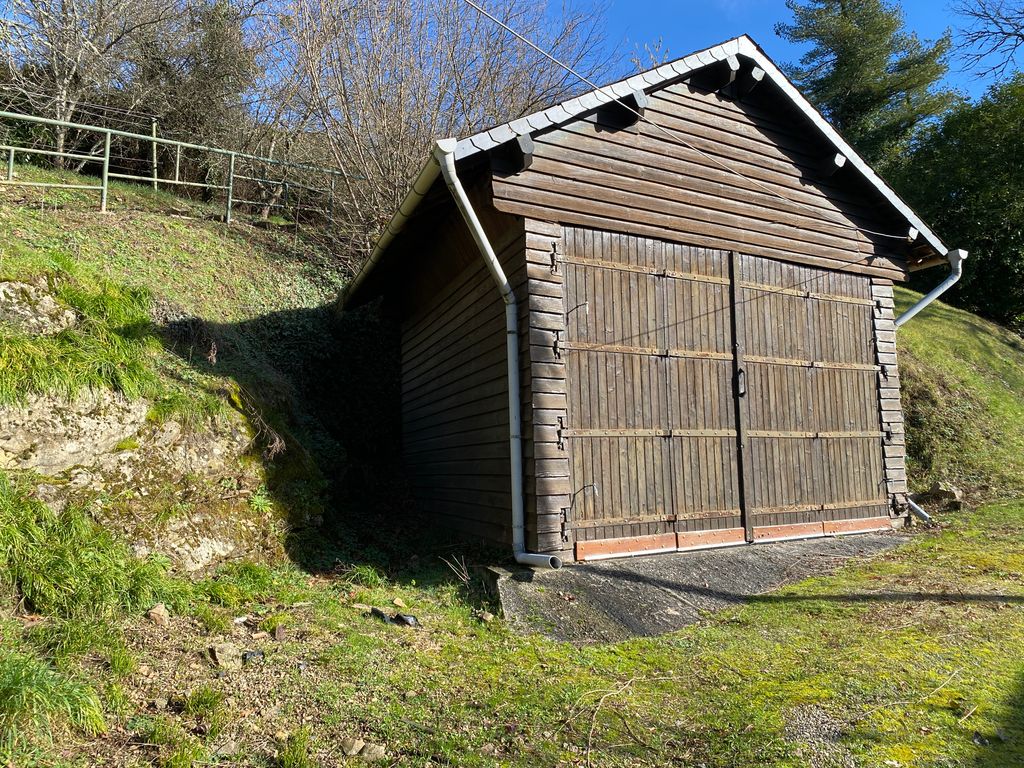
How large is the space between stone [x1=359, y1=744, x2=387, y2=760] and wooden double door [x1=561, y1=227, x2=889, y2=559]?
10.9 feet

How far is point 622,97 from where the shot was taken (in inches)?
290

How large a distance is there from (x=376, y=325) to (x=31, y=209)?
18.1 feet

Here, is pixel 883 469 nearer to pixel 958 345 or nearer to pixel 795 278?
pixel 795 278

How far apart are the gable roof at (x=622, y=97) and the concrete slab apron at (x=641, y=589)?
13.0 feet

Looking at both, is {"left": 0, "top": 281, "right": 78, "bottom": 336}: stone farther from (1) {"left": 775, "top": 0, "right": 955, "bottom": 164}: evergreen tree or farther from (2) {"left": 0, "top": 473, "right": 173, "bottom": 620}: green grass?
(1) {"left": 775, "top": 0, "right": 955, "bottom": 164}: evergreen tree

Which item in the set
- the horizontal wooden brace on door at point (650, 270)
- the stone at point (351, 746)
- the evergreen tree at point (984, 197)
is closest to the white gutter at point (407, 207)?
the horizontal wooden brace on door at point (650, 270)

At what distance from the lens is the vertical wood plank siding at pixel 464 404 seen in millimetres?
7141

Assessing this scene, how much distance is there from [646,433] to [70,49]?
15.4 m

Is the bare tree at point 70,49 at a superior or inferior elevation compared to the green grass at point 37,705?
superior

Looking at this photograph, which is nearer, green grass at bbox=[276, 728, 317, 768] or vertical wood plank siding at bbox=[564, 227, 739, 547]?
green grass at bbox=[276, 728, 317, 768]

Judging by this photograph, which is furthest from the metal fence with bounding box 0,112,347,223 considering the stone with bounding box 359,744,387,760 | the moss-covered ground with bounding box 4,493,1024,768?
the stone with bounding box 359,744,387,760

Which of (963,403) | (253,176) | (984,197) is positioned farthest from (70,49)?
(984,197)

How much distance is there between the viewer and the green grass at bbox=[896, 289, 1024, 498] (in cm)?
1158

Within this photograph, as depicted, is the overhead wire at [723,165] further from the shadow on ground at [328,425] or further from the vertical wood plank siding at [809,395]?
the shadow on ground at [328,425]
